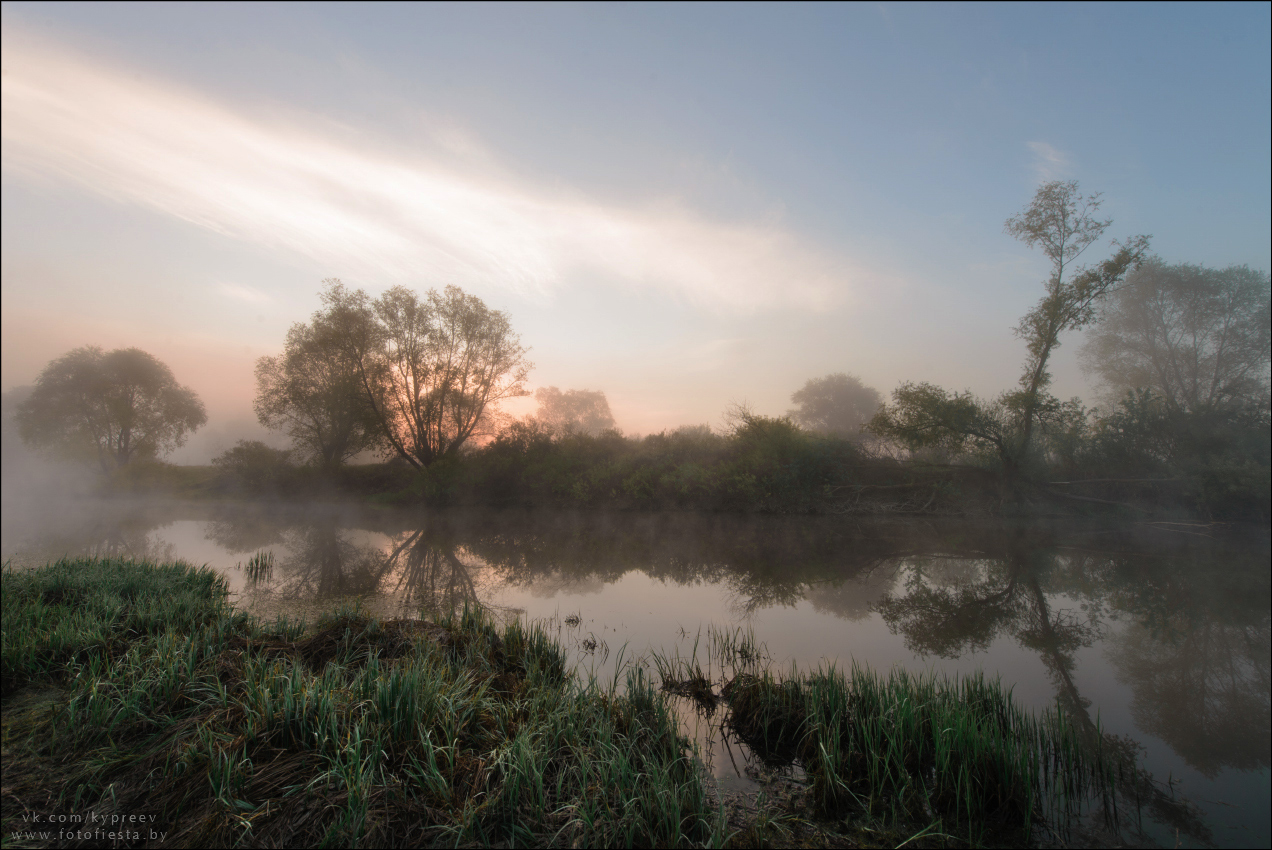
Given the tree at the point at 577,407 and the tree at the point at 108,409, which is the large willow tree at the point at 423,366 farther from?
the tree at the point at 577,407

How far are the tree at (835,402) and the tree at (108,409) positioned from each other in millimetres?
36780

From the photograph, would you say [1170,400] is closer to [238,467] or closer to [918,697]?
[918,697]

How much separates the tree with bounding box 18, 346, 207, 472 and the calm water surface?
293cm

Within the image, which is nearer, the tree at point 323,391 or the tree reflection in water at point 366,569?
the tree reflection in water at point 366,569

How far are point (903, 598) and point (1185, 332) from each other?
80.1 ft

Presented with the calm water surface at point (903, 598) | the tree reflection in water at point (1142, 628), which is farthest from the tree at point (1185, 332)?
the tree reflection in water at point (1142, 628)

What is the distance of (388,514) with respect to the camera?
74.4ft

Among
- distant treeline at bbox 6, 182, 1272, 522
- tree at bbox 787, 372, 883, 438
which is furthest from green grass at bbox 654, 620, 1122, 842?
tree at bbox 787, 372, 883, 438

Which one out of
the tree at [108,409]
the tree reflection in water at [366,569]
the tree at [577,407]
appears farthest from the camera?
the tree at [577,407]

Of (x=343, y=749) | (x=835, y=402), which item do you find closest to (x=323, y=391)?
(x=343, y=749)

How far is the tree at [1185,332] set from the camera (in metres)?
19.0

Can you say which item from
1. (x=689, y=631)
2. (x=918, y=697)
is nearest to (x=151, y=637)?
(x=689, y=631)

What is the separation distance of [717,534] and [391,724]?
13.0 m

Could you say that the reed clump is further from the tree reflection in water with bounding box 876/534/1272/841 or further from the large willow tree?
the large willow tree
